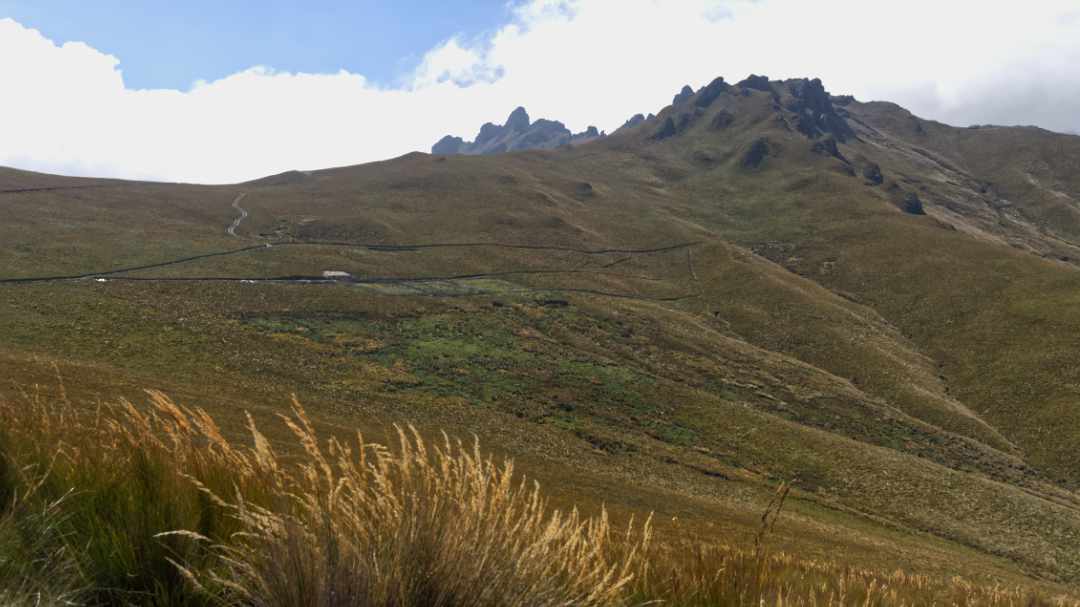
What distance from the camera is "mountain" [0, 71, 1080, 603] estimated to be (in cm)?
3972

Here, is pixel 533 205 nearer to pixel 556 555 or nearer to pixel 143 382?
pixel 143 382

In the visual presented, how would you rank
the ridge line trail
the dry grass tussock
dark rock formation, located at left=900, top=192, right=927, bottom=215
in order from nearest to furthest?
the dry grass tussock, the ridge line trail, dark rock formation, located at left=900, top=192, right=927, bottom=215

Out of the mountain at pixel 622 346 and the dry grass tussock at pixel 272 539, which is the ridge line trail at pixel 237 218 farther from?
the dry grass tussock at pixel 272 539

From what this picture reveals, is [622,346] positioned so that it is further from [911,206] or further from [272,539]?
[911,206]

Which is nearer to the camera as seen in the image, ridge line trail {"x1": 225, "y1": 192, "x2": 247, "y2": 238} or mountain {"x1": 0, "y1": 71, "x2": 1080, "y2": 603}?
mountain {"x1": 0, "y1": 71, "x2": 1080, "y2": 603}

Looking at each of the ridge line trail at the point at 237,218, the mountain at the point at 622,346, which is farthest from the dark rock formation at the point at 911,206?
the ridge line trail at the point at 237,218

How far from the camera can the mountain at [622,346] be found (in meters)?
39.7

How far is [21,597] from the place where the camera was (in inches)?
152

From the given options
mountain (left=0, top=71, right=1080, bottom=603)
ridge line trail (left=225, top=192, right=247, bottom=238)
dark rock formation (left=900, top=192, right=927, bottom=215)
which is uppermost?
dark rock formation (left=900, top=192, right=927, bottom=215)

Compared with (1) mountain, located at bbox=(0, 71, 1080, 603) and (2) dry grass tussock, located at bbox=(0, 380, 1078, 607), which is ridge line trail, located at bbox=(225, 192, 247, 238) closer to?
(1) mountain, located at bbox=(0, 71, 1080, 603)

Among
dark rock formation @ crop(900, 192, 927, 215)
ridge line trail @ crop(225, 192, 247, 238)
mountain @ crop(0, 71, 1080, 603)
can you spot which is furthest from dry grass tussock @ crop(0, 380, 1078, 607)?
dark rock formation @ crop(900, 192, 927, 215)

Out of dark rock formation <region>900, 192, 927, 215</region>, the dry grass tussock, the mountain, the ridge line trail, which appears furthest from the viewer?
dark rock formation <region>900, 192, 927, 215</region>

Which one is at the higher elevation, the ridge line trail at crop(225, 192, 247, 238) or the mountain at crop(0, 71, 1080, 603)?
the ridge line trail at crop(225, 192, 247, 238)

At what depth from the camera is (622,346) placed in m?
68.8
